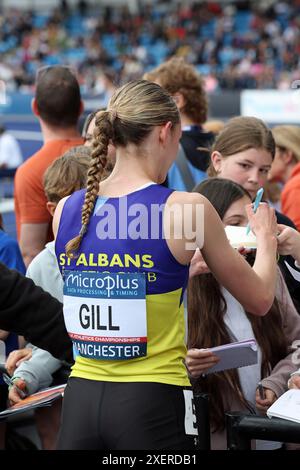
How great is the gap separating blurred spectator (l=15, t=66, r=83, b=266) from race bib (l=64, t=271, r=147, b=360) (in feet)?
5.87

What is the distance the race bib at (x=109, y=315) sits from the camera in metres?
2.14

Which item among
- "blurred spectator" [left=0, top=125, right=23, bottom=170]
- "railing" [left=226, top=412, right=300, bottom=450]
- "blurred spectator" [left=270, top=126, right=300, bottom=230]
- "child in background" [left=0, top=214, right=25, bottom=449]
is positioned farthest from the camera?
"blurred spectator" [left=0, top=125, right=23, bottom=170]

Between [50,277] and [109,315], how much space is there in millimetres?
943

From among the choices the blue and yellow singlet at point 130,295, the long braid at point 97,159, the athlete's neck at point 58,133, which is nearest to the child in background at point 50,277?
the blue and yellow singlet at point 130,295

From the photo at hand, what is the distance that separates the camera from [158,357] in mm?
2172

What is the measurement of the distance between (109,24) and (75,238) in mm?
35400

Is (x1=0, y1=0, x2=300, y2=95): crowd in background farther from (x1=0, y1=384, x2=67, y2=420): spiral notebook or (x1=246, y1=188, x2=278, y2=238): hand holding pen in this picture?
(x1=246, y1=188, x2=278, y2=238): hand holding pen

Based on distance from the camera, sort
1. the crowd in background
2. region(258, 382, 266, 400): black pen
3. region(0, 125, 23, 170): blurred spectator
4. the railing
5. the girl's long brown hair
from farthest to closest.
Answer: the crowd in background, region(0, 125, 23, 170): blurred spectator, the girl's long brown hair, region(258, 382, 266, 400): black pen, the railing

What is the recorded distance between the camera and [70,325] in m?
2.25

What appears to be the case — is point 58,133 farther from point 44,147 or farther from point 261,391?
point 261,391

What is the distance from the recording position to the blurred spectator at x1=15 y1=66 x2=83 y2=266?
403cm

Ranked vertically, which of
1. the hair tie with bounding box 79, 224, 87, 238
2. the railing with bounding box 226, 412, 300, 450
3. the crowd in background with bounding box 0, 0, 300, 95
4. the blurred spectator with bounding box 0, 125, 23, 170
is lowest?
the crowd in background with bounding box 0, 0, 300, 95

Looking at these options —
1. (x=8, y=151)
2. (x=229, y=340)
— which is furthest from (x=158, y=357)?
(x=8, y=151)

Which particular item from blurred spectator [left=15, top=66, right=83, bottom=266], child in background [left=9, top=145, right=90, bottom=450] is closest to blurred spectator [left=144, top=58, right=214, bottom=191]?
blurred spectator [left=15, top=66, right=83, bottom=266]
